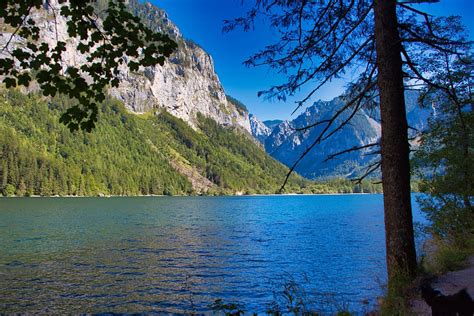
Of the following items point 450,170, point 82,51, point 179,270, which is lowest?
point 179,270

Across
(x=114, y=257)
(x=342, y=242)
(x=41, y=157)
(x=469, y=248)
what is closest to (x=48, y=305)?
(x=114, y=257)

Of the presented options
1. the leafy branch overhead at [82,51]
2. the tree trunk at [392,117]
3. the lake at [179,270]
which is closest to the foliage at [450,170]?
the lake at [179,270]

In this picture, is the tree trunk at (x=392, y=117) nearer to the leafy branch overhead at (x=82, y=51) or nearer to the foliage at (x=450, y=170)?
the leafy branch overhead at (x=82, y=51)

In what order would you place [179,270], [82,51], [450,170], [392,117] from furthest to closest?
[179,270]
[450,170]
[392,117]
[82,51]

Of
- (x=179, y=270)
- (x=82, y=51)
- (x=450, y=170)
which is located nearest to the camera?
(x=82, y=51)

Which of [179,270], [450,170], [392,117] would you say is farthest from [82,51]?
[179,270]

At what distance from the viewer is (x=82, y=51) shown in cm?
550

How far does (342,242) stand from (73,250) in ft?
89.0

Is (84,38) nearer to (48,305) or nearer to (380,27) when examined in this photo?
(380,27)

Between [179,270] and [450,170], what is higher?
[450,170]

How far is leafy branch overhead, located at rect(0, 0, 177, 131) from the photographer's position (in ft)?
Result: 16.2

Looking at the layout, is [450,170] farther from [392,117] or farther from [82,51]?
[82,51]

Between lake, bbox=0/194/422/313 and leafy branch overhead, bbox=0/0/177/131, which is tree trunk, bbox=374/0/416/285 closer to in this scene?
lake, bbox=0/194/422/313

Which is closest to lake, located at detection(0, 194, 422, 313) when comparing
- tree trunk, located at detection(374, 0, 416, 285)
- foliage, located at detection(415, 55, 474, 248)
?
tree trunk, located at detection(374, 0, 416, 285)
